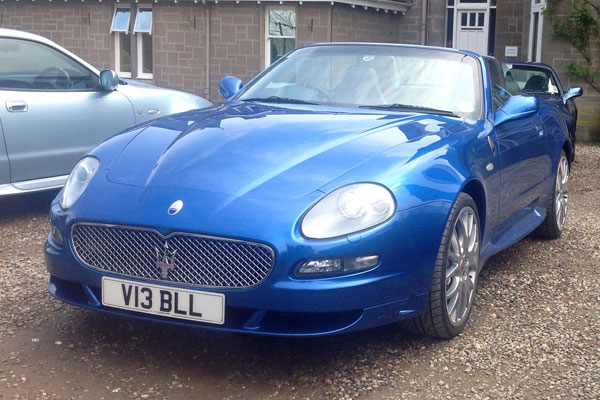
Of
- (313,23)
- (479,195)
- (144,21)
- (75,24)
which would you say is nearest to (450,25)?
(313,23)

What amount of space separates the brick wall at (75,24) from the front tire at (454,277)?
19.5m

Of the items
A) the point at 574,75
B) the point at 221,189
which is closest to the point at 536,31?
the point at 574,75

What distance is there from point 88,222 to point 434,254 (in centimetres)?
144

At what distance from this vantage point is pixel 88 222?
347 cm

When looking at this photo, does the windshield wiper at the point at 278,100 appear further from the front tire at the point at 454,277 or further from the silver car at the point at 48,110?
the silver car at the point at 48,110

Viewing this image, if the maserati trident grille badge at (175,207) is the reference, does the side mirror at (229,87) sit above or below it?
above

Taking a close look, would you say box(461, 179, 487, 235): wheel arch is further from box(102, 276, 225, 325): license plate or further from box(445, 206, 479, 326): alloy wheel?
box(102, 276, 225, 325): license plate

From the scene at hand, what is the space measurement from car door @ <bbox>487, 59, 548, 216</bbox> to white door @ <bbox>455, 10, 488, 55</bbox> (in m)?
17.3

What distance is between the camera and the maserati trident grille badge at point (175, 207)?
3343mm

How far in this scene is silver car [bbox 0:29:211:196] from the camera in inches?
248

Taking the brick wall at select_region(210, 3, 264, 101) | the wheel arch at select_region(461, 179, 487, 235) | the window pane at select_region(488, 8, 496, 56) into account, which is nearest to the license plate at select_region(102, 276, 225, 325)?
the wheel arch at select_region(461, 179, 487, 235)

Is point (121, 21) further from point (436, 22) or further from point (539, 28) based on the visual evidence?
point (539, 28)

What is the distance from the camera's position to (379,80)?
474cm

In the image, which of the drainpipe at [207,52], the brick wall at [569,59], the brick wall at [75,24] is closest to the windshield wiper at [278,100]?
the brick wall at [569,59]
